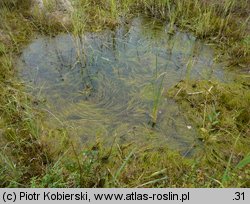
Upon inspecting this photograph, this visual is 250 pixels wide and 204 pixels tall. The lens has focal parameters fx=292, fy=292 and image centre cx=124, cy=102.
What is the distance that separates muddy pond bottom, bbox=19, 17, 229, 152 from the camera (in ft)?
9.36

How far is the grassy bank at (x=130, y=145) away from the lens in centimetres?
228

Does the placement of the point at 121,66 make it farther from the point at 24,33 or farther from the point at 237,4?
the point at 237,4

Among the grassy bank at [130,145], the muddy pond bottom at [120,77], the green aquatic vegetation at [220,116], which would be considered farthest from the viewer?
the muddy pond bottom at [120,77]

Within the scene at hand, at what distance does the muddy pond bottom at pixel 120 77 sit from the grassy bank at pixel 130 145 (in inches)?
5.6

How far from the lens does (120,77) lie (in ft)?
11.3

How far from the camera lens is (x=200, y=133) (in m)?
2.79

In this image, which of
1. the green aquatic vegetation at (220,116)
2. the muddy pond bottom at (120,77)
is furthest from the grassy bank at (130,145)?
the muddy pond bottom at (120,77)

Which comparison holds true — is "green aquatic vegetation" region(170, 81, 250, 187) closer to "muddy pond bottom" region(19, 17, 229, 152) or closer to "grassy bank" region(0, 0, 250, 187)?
"grassy bank" region(0, 0, 250, 187)

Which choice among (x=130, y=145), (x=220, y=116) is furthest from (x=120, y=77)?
(x=220, y=116)

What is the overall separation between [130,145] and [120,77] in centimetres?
104

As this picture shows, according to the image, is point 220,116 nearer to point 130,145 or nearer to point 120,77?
point 130,145

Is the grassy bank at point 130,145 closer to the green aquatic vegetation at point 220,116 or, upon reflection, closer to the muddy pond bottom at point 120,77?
the green aquatic vegetation at point 220,116

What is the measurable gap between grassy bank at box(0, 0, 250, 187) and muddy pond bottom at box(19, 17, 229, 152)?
14 cm

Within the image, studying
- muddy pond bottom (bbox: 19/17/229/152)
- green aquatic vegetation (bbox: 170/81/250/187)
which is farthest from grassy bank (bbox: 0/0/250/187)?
muddy pond bottom (bbox: 19/17/229/152)
